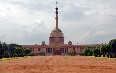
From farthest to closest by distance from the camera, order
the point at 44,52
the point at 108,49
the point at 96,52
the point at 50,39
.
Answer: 1. the point at 50,39
2. the point at 44,52
3. the point at 96,52
4. the point at 108,49

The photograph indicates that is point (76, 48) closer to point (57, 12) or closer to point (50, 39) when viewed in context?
point (50, 39)

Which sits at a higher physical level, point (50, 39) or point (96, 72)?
point (50, 39)

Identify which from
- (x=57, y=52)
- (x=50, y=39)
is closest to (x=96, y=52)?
(x=57, y=52)

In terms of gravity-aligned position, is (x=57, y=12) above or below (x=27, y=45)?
above

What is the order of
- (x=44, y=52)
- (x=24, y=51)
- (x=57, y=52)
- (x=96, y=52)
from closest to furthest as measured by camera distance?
(x=96, y=52), (x=24, y=51), (x=57, y=52), (x=44, y=52)

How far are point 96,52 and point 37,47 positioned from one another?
256ft

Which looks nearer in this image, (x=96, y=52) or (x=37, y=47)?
(x=96, y=52)

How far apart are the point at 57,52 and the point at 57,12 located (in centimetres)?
1966

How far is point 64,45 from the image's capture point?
178 m

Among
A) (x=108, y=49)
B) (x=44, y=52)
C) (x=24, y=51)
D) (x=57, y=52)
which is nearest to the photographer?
(x=108, y=49)

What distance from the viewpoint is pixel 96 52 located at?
349ft

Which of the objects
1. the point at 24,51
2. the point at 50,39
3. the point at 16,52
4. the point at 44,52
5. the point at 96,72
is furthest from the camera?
the point at 50,39

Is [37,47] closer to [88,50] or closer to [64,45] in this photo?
[64,45]

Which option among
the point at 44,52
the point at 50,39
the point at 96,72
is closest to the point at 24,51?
the point at 44,52
